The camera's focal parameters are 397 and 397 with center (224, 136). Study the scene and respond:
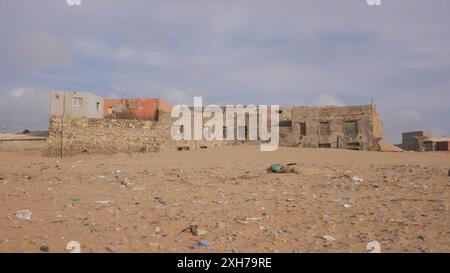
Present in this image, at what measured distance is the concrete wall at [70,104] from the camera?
2453 centimetres

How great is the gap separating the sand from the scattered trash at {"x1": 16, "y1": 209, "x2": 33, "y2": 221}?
2.8 inches

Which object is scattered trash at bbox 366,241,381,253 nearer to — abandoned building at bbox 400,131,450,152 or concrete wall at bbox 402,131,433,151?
abandoned building at bbox 400,131,450,152

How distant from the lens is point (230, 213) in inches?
213

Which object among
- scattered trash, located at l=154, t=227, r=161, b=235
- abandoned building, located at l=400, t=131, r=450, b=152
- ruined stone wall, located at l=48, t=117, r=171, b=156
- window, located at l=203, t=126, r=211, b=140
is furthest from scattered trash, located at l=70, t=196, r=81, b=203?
abandoned building, located at l=400, t=131, r=450, b=152

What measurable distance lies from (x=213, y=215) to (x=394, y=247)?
2.29m

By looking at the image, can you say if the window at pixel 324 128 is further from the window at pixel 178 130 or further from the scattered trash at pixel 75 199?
the scattered trash at pixel 75 199

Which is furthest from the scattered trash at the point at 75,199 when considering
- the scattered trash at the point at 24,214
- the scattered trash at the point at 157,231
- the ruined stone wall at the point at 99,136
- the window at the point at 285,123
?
the window at the point at 285,123

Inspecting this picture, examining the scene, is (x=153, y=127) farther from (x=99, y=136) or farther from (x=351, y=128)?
(x=351, y=128)

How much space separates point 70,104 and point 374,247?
24112 millimetres

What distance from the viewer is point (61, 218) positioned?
5047 mm

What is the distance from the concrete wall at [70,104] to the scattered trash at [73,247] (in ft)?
71.8

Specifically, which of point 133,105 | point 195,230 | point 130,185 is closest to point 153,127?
point 133,105
